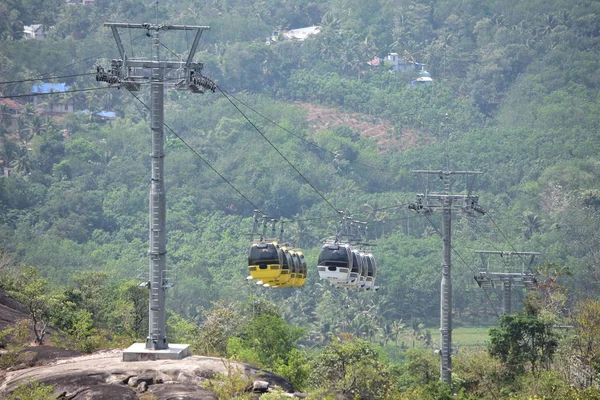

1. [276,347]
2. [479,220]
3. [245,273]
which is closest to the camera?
[276,347]

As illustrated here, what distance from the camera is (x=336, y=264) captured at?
5544 centimetres

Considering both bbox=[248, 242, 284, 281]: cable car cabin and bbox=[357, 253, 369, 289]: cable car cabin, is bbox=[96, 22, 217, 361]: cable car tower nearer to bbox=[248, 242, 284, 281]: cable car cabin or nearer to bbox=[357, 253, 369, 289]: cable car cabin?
bbox=[248, 242, 284, 281]: cable car cabin

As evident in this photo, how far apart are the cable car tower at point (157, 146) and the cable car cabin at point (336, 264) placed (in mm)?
10322

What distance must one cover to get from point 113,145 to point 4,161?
16.6m

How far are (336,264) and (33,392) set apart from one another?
1766 cm

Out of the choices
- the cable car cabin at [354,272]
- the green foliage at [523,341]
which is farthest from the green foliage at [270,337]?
the cable car cabin at [354,272]

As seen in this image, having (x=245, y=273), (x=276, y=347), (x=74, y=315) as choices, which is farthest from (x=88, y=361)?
(x=245, y=273)

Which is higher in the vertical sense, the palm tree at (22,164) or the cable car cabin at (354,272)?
the palm tree at (22,164)

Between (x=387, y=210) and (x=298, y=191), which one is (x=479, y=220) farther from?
(x=298, y=191)

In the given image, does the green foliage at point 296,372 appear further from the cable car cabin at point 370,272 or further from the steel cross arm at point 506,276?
the steel cross arm at point 506,276

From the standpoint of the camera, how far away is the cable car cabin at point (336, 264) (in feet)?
182

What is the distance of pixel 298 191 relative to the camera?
7608 inches

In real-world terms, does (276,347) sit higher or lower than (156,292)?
lower

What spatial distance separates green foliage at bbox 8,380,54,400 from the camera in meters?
39.6
